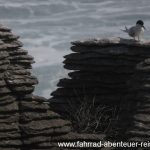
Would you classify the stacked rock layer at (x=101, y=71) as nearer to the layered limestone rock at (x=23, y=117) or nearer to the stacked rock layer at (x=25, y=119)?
the stacked rock layer at (x=25, y=119)

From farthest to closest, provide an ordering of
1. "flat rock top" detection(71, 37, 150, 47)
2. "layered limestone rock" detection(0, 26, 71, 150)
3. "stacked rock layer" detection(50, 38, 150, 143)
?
"flat rock top" detection(71, 37, 150, 47) → "stacked rock layer" detection(50, 38, 150, 143) → "layered limestone rock" detection(0, 26, 71, 150)

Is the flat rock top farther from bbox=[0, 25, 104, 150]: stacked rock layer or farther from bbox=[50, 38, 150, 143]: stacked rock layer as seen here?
bbox=[0, 25, 104, 150]: stacked rock layer

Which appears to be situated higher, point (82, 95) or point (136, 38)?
point (136, 38)

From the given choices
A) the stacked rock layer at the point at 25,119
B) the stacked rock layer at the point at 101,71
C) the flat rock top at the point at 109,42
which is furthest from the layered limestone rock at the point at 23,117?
the flat rock top at the point at 109,42

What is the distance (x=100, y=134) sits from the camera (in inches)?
1120

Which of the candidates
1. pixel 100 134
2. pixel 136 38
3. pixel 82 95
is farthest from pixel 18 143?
pixel 136 38

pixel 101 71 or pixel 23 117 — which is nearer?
pixel 23 117

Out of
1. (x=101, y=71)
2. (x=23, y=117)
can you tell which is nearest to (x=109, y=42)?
(x=101, y=71)

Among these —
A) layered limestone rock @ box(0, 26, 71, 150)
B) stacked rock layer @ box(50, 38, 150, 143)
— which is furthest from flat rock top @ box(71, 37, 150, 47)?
layered limestone rock @ box(0, 26, 71, 150)

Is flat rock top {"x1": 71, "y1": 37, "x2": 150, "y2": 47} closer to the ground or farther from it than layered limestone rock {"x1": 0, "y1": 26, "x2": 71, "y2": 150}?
farther from it

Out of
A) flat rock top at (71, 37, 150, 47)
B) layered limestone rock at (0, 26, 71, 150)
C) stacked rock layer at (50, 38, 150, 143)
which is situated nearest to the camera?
layered limestone rock at (0, 26, 71, 150)

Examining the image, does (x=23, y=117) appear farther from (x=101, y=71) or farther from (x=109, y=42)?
(x=109, y=42)

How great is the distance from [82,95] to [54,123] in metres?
5.54

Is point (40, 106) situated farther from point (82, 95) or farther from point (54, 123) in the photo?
point (82, 95)
